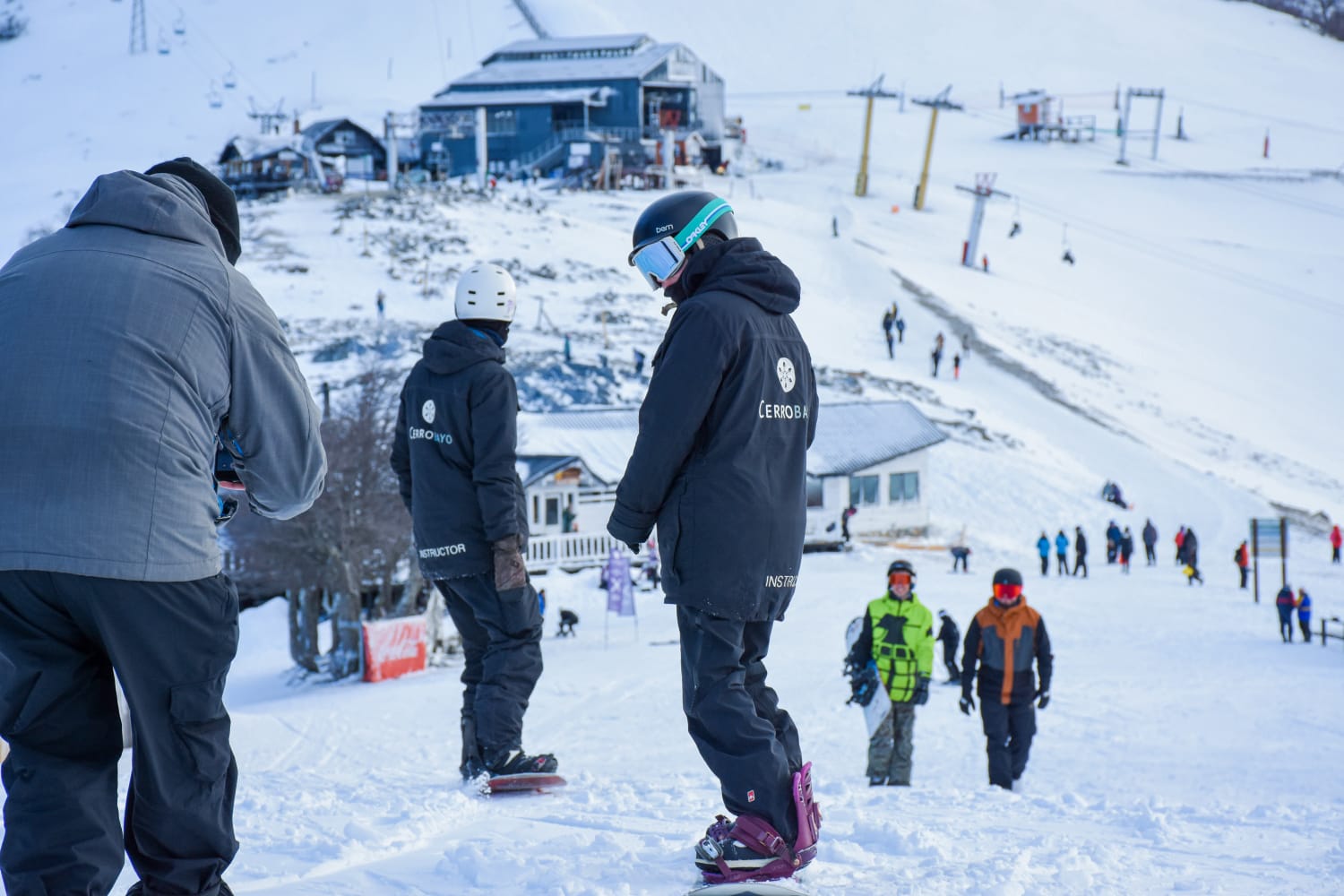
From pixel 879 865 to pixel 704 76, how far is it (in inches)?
3180

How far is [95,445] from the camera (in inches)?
106

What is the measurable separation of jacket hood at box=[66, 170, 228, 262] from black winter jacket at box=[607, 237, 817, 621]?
1.34 meters

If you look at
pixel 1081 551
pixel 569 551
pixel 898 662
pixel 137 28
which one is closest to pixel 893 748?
pixel 898 662

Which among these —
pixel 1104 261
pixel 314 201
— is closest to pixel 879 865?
pixel 314 201

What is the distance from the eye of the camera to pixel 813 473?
33938mm

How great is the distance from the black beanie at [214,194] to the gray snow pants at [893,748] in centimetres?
651

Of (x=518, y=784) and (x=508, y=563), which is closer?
(x=508, y=563)

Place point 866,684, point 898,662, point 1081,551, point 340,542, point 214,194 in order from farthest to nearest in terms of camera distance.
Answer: point 1081,551, point 340,542, point 866,684, point 898,662, point 214,194

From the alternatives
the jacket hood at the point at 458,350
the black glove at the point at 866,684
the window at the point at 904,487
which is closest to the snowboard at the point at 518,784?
the jacket hood at the point at 458,350

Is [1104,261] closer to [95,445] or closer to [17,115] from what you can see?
[95,445]

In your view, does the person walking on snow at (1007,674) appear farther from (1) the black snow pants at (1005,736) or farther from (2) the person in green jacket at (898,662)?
(2) the person in green jacket at (898,662)

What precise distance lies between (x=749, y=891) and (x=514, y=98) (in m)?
76.8

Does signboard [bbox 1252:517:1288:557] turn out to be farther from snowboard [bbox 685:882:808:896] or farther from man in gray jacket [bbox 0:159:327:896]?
man in gray jacket [bbox 0:159:327:896]

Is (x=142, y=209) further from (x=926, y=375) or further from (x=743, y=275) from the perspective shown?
(x=926, y=375)
